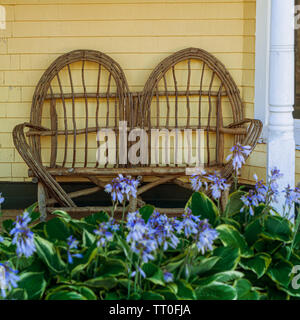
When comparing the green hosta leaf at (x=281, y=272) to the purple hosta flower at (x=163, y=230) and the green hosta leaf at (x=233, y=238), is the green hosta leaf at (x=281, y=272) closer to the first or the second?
the green hosta leaf at (x=233, y=238)

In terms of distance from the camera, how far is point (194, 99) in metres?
4.07

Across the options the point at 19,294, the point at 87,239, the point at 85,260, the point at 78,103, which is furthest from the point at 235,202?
the point at 78,103

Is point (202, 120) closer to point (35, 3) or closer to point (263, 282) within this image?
point (35, 3)

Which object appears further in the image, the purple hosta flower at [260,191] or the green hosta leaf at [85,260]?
the purple hosta flower at [260,191]

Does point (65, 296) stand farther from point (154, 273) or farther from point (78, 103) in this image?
point (78, 103)

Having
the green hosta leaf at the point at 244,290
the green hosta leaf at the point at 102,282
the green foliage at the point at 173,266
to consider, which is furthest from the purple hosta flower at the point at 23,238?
the green hosta leaf at the point at 244,290

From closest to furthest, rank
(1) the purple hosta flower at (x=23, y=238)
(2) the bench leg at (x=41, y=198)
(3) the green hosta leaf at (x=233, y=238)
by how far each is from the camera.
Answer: (1) the purple hosta flower at (x=23, y=238)
(3) the green hosta leaf at (x=233, y=238)
(2) the bench leg at (x=41, y=198)

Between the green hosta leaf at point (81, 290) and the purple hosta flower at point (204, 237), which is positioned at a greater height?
the purple hosta flower at point (204, 237)

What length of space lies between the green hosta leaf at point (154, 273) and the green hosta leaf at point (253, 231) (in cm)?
46

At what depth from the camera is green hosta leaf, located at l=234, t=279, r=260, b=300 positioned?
5.51 feet

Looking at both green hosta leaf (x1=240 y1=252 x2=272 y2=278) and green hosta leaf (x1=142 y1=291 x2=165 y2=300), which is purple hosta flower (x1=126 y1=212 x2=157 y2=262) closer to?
green hosta leaf (x1=142 y1=291 x2=165 y2=300)

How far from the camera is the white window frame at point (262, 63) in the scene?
3.81 m

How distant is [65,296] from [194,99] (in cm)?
271

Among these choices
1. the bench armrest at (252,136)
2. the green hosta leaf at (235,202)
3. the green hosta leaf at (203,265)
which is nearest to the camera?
the green hosta leaf at (203,265)
